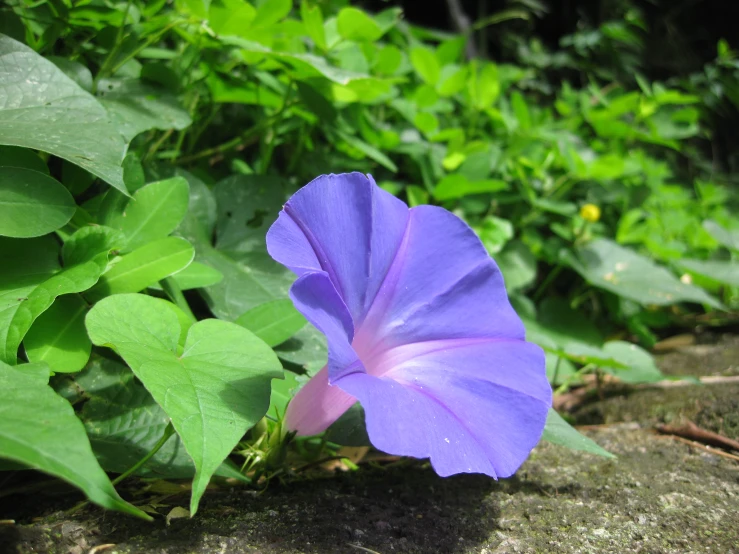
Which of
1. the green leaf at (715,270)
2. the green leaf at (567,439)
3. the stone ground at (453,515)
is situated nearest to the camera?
the stone ground at (453,515)

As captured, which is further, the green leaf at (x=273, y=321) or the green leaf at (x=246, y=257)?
the green leaf at (x=246, y=257)

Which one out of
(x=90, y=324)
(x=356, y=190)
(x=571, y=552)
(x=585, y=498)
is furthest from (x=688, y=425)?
(x=90, y=324)

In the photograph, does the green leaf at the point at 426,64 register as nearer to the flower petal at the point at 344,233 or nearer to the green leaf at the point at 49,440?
the flower petal at the point at 344,233

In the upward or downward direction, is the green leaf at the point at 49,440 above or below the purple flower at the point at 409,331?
above

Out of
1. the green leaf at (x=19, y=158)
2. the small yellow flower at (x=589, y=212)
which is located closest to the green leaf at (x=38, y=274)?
the green leaf at (x=19, y=158)

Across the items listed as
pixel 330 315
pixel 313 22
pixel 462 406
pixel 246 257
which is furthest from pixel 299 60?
pixel 462 406

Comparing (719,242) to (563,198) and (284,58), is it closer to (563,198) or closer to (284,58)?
(563,198)

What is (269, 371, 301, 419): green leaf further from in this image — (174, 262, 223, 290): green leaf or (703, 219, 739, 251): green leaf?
(703, 219, 739, 251): green leaf

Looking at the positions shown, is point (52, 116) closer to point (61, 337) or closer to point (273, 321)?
point (61, 337)
